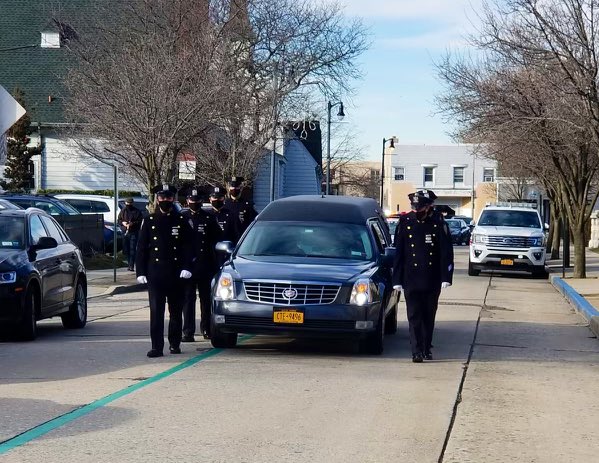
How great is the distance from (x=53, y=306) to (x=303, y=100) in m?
27.7

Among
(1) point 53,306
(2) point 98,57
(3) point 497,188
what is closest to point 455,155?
(3) point 497,188

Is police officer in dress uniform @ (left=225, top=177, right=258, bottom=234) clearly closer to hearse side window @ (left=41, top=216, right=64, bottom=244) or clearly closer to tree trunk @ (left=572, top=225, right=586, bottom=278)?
hearse side window @ (left=41, top=216, right=64, bottom=244)

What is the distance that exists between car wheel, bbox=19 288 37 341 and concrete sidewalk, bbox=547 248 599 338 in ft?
26.9

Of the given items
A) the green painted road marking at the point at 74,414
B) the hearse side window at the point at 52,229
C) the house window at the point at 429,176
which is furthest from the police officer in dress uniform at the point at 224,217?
the house window at the point at 429,176

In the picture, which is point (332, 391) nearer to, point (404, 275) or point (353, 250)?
point (404, 275)

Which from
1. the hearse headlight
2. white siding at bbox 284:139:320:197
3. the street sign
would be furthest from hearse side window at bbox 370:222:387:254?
white siding at bbox 284:139:320:197

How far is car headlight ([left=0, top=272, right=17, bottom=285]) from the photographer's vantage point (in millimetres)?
13914

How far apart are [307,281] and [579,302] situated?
10.4 metres

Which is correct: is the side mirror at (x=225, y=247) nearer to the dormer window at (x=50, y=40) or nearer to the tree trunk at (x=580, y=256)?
the tree trunk at (x=580, y=256)

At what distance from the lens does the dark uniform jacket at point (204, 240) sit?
14.4m

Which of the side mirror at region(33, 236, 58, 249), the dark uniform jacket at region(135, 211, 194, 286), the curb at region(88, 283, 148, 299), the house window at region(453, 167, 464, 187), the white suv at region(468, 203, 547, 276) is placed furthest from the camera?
Answer: the house window at region(453, 167, 464, 187)

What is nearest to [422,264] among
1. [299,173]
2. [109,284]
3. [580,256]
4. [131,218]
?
[109,284]

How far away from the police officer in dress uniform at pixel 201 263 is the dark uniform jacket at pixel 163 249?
102 cm

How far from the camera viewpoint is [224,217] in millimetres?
16172
